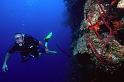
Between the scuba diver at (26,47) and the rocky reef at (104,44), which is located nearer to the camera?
the rocky reef at (104,44)

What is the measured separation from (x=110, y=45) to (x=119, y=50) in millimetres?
224

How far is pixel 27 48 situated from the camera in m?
6.91

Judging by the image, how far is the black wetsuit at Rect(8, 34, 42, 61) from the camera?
6.89 meters

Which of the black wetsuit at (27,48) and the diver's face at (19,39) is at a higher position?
the diver's face at (19,39)

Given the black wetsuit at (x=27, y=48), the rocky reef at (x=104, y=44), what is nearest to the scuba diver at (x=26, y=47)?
the black wetsuit at (x=27, y=48)

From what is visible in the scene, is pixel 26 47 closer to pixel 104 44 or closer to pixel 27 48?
pixel 27 48

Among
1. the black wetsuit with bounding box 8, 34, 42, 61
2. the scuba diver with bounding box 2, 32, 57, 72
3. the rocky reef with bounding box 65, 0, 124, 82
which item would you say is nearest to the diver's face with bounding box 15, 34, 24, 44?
the scuba diver with bounding box 2, 32, 57, 72

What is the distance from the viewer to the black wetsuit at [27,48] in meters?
6.89

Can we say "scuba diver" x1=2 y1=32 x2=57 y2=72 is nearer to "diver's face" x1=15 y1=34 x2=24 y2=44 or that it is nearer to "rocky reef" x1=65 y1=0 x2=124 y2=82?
"diver's face" x1=15 y1=34 x2=24 y2=44

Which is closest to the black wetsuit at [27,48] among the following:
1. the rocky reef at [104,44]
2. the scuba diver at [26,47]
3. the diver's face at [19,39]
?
the scuba diver at [26,47]

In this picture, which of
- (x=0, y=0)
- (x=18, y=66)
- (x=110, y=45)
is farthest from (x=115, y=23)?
(x=0, y=0)

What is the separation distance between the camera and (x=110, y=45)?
414cm

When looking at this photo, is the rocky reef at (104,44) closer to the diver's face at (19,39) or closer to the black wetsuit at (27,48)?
the black wetsuit at (27,48)

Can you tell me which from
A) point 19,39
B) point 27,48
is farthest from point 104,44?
point 19,39
